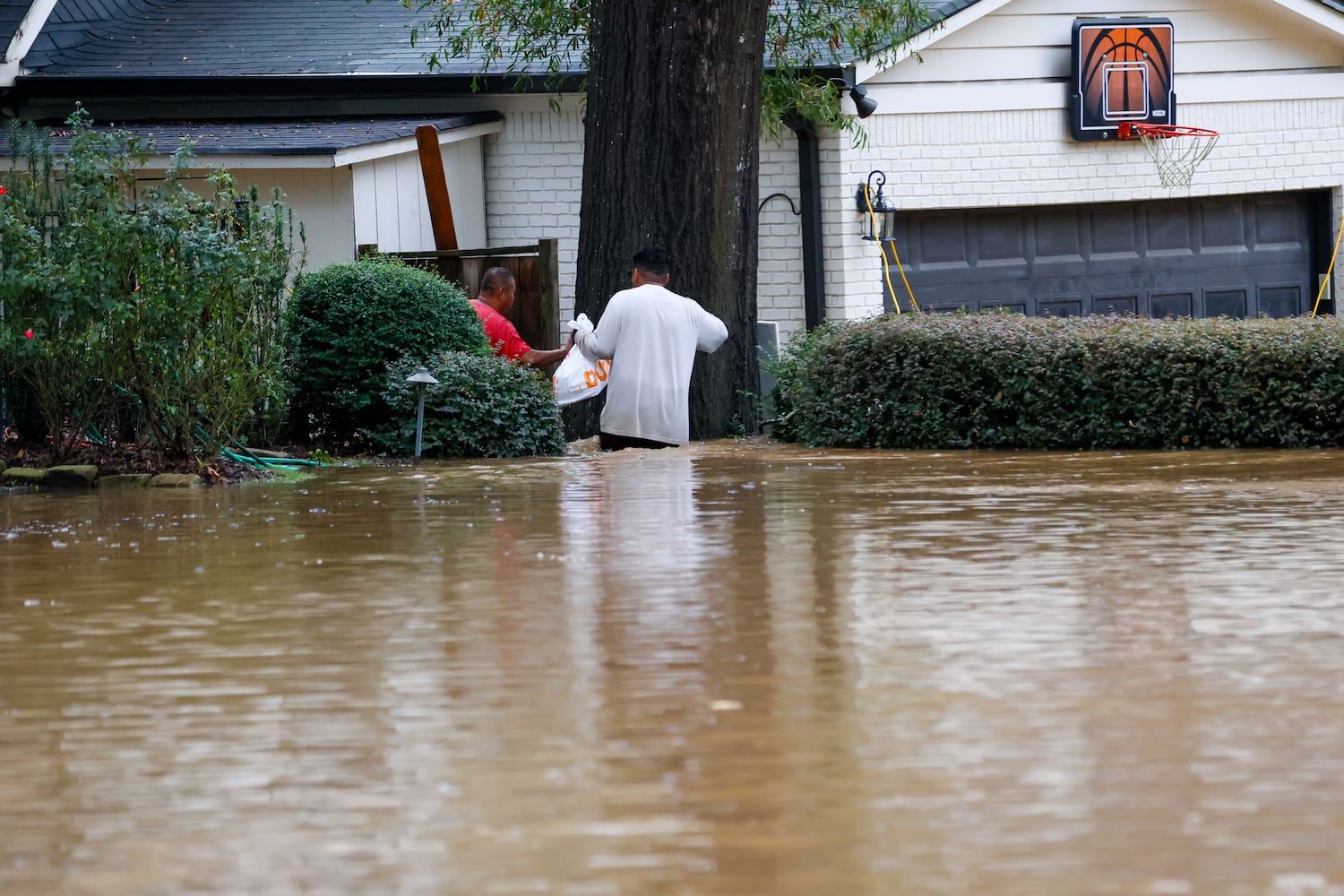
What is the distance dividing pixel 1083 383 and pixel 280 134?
7220mm

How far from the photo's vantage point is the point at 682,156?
472 inches

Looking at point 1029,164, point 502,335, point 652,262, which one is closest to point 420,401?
point 502,335

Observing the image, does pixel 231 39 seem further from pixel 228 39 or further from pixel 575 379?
pixel 575 379

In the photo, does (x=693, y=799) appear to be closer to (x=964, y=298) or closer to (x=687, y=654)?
(x=687, y=654)

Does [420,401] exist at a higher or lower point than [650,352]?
lower

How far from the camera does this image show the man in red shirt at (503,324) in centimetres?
1173

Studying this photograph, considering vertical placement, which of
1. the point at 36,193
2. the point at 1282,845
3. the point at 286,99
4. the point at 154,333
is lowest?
the point at 1282,845

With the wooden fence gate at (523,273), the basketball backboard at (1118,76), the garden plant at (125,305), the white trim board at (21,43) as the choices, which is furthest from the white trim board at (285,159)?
the basketball backboard at (1118,76)

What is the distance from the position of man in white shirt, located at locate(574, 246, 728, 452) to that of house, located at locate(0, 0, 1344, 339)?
409cm

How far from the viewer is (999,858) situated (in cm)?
356

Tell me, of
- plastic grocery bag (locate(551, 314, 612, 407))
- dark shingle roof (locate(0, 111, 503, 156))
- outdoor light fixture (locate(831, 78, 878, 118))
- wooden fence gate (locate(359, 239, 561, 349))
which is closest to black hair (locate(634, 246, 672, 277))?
plastic grocery bag (locate(551, 314, 612, 407))

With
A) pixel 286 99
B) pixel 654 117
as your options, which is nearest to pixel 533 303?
pixel 654 117

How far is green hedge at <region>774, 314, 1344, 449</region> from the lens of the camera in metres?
9.92

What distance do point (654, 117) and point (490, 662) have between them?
730cm
